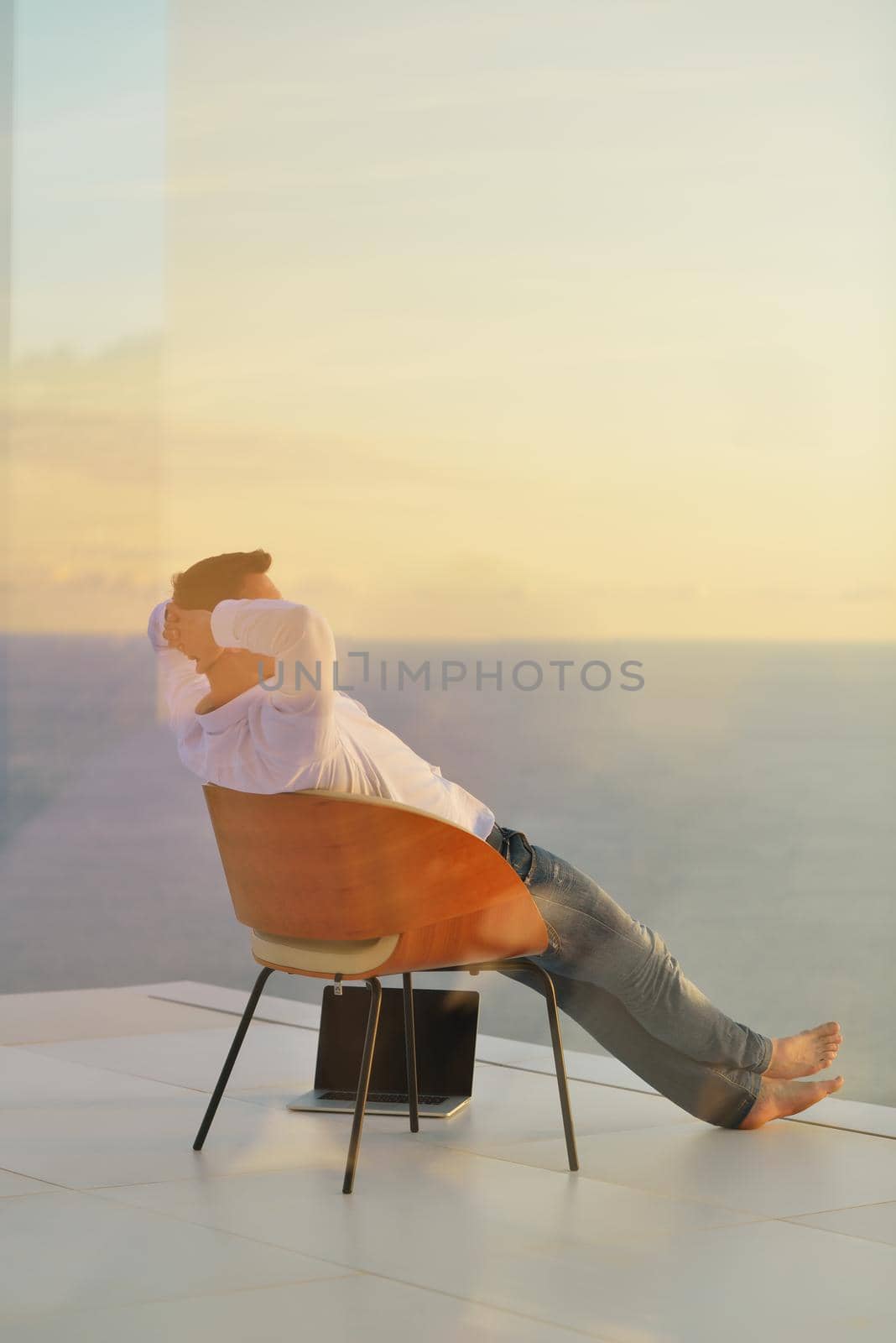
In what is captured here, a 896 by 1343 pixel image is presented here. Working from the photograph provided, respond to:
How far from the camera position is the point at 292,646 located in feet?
6.73

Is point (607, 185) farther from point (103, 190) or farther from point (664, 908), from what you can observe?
point (664, 908)

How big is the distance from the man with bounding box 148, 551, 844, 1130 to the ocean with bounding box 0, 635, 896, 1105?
4.48 feet

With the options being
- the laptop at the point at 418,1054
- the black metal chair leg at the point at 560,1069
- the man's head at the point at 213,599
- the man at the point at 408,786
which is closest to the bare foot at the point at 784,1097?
the man at the point at 408,786

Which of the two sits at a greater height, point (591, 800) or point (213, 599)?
point (213, 599)

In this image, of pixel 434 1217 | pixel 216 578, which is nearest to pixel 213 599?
pixel 216 578

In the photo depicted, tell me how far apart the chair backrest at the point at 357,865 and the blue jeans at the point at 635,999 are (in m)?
Answer: 0.13

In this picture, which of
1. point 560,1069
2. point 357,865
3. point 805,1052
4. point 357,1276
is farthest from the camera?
point 805,1052

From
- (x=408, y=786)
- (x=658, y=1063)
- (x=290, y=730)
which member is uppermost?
(x=290, y=730)

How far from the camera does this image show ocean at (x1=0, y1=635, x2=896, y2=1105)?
4340 mm

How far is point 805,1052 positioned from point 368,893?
820 mm

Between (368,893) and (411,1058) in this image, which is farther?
(411,1058)

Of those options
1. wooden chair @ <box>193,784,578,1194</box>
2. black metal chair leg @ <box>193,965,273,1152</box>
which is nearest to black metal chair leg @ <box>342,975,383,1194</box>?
wooden chair @ <box>193,784,578,1194</box>

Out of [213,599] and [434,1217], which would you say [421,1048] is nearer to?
[434,1217]

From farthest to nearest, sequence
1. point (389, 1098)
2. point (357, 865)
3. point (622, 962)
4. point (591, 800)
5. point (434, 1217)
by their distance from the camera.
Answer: point (591, 800) < point (389, 1098) < point (622, 962) < point (357, 865) < point (434, 1217)
